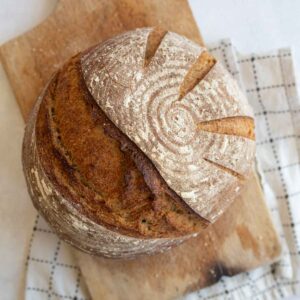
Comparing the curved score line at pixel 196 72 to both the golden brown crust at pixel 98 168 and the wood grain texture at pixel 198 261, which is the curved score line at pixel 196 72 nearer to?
the golden brown crust at pixel 98 168

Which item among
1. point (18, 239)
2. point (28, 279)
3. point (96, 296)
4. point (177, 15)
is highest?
point (177, 15)

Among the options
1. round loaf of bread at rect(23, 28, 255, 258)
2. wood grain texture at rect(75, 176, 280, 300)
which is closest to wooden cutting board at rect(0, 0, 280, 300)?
wood grain texture at rect(75, 176, 280, 300)

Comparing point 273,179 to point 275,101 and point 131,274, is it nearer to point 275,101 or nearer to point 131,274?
point 275,101

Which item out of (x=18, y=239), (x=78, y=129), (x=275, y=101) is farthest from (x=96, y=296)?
Answer: (x=275, y=101)

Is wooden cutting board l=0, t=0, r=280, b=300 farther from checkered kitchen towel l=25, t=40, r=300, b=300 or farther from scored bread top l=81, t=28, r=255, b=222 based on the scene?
scored bread top l=81, t=28, r=255, b=222

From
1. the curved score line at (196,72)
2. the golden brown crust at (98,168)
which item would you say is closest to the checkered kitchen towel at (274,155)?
the curved score line at (196,72)

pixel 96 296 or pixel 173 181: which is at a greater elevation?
pixel 173 181
